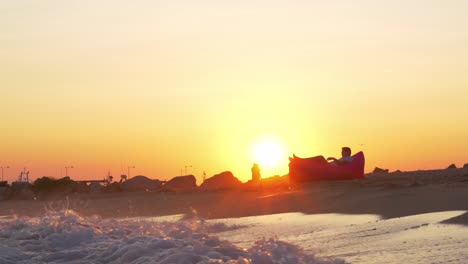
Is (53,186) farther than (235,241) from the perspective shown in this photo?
Yes

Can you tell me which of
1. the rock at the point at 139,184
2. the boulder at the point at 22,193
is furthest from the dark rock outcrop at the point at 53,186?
the rock at the point at 139,184

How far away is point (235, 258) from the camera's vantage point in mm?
6141

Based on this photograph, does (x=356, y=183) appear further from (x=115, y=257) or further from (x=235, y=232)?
(x=115, y=257)

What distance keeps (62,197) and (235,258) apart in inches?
886

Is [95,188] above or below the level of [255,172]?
above

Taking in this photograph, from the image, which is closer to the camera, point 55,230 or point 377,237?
point 377,237

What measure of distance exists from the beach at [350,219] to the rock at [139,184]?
9.62 m

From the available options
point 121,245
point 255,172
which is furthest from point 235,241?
point 255,172

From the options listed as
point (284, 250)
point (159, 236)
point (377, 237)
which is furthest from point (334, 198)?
point (284, 250)

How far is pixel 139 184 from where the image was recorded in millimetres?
30438

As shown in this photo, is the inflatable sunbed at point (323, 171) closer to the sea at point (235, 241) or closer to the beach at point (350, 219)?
the beach at point (350, 219)

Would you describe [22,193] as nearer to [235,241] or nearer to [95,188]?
[95,188]

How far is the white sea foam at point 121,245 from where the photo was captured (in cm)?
616

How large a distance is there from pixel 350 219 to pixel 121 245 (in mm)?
4563
